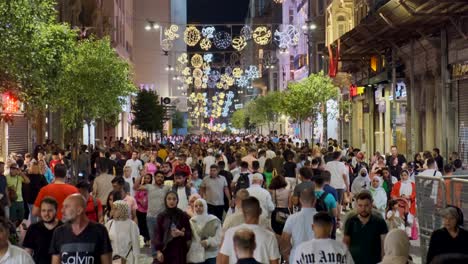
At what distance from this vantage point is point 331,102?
56969 mm

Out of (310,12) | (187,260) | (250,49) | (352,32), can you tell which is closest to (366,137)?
(352,32)

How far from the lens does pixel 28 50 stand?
66.5 ft

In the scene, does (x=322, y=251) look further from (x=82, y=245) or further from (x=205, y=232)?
(x=205, y=232)

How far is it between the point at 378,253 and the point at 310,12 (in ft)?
229

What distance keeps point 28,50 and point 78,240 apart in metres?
12.8

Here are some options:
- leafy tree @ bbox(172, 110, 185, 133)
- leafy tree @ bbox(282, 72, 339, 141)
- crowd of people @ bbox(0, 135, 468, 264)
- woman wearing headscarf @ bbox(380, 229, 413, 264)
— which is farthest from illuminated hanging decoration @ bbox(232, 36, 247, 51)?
leafy tree @ bbox(172, 110, 185, 133)

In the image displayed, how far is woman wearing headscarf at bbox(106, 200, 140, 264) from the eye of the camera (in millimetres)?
10344

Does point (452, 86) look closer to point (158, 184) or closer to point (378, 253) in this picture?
point (158, 184)

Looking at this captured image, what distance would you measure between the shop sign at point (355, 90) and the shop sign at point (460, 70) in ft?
66.0

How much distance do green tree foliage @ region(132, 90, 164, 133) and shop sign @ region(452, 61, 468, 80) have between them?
46105 millimetres

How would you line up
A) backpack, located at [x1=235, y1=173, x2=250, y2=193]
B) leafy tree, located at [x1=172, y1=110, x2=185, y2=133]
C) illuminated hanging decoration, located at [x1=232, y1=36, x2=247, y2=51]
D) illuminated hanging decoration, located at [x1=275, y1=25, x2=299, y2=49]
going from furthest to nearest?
leafy tree, located at [x1=172, y1=110, x2=185, y2=133] → illuminated hanging decoration, located at [x1=275, y1=25, x2=299, y2=49] → illuminated hanging decoration, located at [x1=232, y1=36, x2=247, y2=51] → backpack, located at [x1=235, y1=173, x2=250, y2=193]

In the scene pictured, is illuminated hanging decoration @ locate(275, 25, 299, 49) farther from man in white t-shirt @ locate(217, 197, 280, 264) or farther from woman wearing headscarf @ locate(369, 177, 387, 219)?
man in white t-shirt @ locate(217, 197, 280, 264)

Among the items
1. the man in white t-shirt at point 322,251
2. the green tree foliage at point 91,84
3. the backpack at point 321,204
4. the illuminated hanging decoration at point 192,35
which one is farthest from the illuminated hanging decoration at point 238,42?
the man in white t-shirt at point 322,251

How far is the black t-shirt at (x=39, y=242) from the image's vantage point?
29.4 feet
